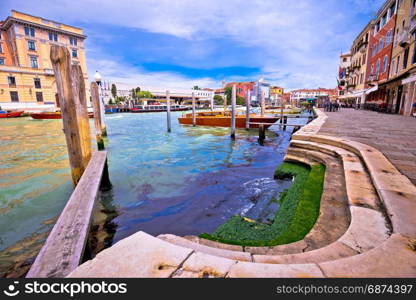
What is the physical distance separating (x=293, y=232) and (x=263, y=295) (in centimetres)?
149

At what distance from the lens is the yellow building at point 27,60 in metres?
32.8

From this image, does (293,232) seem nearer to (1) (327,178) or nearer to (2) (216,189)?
(1) (327,178)

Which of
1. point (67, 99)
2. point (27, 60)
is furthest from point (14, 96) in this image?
point (67, 99)

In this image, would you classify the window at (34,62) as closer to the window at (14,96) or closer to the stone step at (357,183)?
the window at (14,96)

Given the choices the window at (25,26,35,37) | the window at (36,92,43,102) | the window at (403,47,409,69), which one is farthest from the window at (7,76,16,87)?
the window at (403,47,409,69)

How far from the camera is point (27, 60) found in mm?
35125

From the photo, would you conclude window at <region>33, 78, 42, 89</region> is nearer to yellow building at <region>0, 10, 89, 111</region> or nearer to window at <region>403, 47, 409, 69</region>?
yellow building at <region>0, 10, 89, 111</region>

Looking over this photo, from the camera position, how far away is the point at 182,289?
1050 millimetres

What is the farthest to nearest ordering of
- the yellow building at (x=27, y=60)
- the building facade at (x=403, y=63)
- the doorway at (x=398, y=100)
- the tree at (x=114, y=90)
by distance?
the tree at (x=114, y=90), the yellow building at (x=27, y=60), the doorway at (x=398, y=100), the building facade at (x=403, y=63)

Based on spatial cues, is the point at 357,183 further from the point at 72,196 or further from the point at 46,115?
the point at 46,115

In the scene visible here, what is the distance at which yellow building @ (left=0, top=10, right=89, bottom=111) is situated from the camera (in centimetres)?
3275

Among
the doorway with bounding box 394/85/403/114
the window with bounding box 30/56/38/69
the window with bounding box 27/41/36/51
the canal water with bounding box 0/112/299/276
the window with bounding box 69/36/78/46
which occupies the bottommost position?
the canal water with bounding box 0/112/299/276

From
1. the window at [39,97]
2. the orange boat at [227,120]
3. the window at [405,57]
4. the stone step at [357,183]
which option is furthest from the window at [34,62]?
the window at [405,57]

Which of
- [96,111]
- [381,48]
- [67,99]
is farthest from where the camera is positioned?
[381,48]
